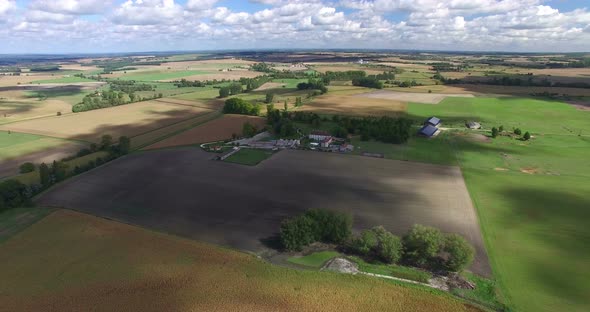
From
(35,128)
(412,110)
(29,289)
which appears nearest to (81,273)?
(29,289)

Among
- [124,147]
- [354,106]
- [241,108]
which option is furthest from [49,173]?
[354,106]

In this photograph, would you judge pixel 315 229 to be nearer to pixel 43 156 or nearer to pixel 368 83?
pixel 43 156

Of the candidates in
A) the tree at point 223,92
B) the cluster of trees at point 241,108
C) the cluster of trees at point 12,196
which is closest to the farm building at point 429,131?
the cluster of trees at point 241,108

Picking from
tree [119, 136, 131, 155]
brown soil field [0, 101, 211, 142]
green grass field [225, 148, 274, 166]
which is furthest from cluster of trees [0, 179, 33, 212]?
brown soil field [0, 101, 211, 142]

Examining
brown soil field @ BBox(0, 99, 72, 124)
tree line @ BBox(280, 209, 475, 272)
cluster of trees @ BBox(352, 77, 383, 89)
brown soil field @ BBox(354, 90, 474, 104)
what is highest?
cluster of trees @ BBox(352, 77, 383, 89)

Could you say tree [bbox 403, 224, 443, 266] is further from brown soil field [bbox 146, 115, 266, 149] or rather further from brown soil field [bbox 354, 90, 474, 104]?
brown soil field [bbox 354, 90, 474, 104]

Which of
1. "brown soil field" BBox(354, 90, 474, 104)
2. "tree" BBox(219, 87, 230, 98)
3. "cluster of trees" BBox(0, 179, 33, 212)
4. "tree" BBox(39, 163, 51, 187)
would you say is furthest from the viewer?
"tree" BBox(219, 87, 230, 98)
